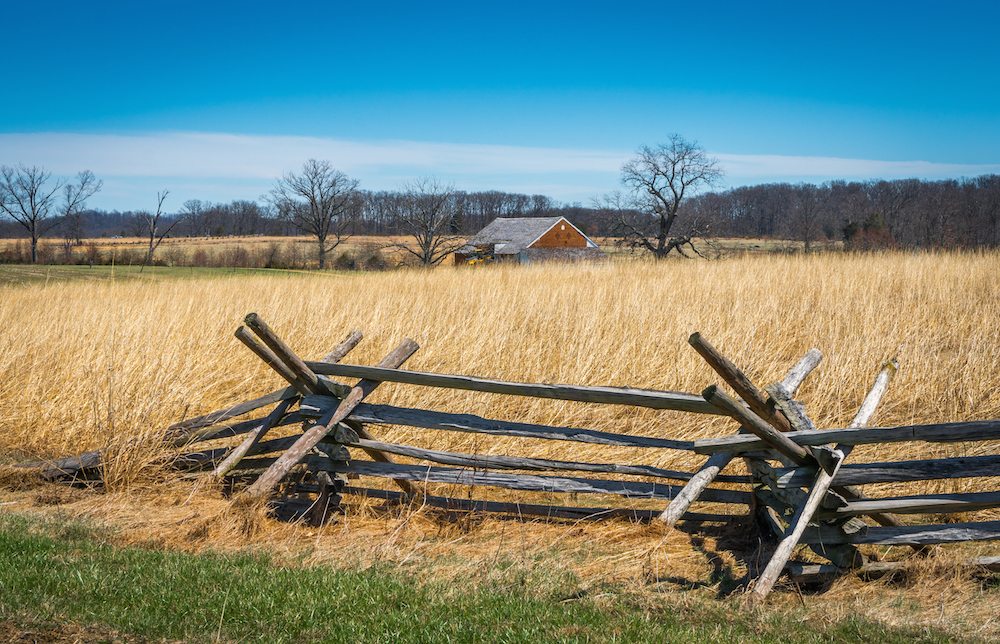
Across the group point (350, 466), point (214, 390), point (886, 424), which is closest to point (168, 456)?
point (350, 466)

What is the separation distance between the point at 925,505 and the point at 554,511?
257 centimetres

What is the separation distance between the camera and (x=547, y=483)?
580 cm

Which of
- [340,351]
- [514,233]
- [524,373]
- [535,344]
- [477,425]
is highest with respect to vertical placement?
[514,233]

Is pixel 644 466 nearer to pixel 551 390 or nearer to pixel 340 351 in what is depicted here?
pixel 551 390

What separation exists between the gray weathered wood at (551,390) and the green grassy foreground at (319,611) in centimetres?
139

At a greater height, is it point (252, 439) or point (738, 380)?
point (738, 380)

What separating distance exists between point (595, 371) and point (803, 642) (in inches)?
232

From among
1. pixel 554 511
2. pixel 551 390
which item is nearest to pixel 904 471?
pixel 551 390

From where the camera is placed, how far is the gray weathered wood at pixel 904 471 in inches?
182

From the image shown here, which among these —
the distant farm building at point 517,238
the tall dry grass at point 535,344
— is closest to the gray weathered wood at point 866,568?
the tall dry grass at point 535,344

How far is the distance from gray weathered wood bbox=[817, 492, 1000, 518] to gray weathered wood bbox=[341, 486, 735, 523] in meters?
1.14

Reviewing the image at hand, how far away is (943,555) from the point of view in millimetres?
5039

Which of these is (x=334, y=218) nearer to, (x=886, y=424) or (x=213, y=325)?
(x=213, y=325)

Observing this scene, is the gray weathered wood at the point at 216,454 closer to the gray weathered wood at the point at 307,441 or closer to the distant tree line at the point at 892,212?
the gray weathered wood at the point at 307,441
